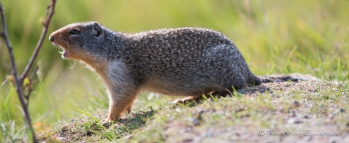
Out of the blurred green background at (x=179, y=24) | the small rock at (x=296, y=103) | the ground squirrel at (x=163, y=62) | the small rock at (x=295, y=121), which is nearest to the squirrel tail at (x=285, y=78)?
the ground squirrel at (x=163, y=62)

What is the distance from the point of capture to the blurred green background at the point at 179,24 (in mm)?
7742

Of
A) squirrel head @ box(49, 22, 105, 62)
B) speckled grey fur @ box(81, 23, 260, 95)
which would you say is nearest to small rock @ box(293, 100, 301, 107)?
speckled grey fur @ box(81, 23, 260, 95)

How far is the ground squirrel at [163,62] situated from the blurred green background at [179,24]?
379mm

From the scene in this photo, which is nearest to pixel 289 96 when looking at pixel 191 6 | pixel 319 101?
pixel 319 101

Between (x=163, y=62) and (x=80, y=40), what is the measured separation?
3.39ft

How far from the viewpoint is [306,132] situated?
406 centimetres

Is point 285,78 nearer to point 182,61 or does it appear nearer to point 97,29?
point 182,61

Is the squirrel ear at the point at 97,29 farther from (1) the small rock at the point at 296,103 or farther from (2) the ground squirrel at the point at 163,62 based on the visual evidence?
(1) the small rock at the point at 296,103

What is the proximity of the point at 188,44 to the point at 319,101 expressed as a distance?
6.20ft

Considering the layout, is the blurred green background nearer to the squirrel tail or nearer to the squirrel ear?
the squirrel ear

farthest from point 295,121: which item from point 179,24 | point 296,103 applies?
point 179,24

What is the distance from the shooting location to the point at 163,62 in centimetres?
632

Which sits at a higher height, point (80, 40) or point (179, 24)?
point (179, 24)

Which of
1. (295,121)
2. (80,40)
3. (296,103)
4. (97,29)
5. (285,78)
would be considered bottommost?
(295,121)
